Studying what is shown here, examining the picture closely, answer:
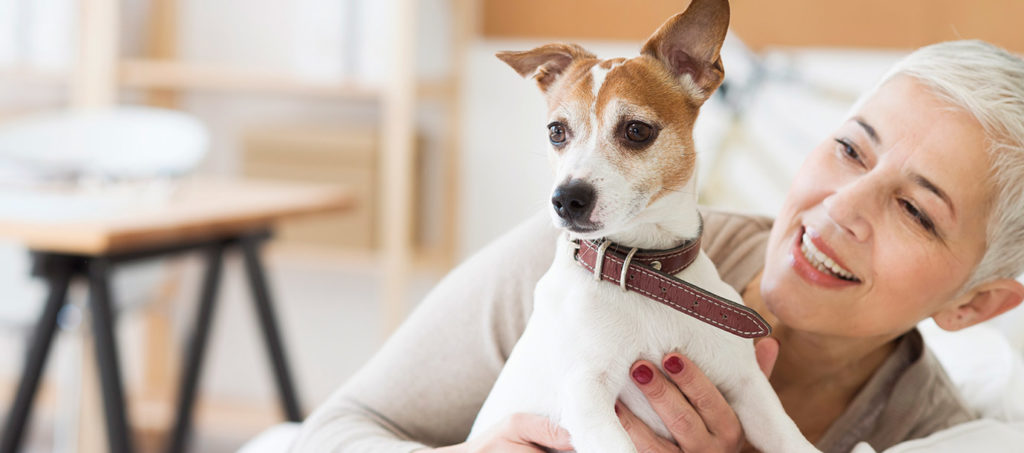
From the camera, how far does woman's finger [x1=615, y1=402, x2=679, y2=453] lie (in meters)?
0.77

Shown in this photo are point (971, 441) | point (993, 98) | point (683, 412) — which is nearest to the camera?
point (683, 412)

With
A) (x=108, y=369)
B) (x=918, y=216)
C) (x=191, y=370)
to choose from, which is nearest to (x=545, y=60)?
(x=918, y=216)

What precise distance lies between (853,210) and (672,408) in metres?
0.28

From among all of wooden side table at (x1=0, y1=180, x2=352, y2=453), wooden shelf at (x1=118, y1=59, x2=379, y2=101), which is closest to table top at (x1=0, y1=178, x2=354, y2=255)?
wooden side table at (x1=0, y1=180, x2=352, y2=453)

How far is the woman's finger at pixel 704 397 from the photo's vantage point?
0.73m

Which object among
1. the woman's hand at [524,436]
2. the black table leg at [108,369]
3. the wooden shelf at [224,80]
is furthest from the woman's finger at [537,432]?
the wooden shelf at [224,80]

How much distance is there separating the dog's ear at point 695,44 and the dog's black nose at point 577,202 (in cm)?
13

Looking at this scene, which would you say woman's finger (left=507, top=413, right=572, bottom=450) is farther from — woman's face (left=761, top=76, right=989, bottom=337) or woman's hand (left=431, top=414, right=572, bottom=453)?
woman's face (left=761, top=76, right=989, bottom=337)

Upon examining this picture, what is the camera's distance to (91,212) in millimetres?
1952

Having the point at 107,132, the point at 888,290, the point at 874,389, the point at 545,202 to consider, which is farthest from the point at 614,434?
the point at 107,132

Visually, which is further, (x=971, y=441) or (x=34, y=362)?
(x=34, y=362)

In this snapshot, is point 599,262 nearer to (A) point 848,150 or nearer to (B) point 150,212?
(A) point 848,150

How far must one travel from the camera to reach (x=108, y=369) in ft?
6.21

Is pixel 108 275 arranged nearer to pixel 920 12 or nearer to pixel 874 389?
pixel 874 389
